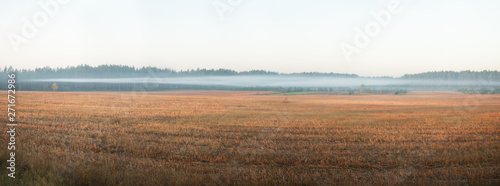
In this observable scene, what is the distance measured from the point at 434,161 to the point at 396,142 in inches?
144

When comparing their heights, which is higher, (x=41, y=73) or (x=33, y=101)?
(x=41, y=73)

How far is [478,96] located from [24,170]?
2256 inches

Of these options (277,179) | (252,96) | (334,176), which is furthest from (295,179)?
(252,96)

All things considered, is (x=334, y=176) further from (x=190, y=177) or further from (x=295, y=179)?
(x=190, y=177)

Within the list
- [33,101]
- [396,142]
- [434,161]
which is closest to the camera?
[434,161]

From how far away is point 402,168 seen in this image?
10.3 metres

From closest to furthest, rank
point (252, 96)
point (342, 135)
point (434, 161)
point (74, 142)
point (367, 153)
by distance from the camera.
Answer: point (434, 161) < point (367, 153) < point (74, 142) < point (342, 135) < point (252, 96)

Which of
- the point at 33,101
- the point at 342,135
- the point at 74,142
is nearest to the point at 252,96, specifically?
the point at 33,101

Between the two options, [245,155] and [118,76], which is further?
[118,76]

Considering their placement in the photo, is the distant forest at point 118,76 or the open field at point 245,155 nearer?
the open field at point 245,155

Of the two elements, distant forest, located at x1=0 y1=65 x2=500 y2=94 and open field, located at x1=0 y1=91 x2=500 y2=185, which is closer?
open field, located at x1=0 y1=91 x2=500 y2=185

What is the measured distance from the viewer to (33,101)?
32.6 meters

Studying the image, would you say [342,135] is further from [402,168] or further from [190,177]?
[190,177]

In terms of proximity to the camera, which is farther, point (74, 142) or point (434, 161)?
point (74, 142)
